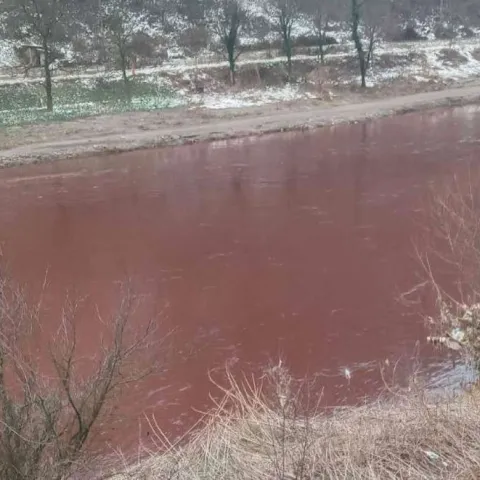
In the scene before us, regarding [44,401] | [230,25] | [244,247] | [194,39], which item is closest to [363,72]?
[230,25]

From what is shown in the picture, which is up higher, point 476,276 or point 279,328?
point 476,276

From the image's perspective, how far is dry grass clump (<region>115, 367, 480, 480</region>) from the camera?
18.7 feet

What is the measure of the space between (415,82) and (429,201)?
30687 mm

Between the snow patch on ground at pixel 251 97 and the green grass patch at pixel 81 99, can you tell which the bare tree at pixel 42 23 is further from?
the snow patch on ground at pixel 251 97

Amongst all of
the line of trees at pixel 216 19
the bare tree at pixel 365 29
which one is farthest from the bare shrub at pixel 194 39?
the bare tree at pixel 365 29

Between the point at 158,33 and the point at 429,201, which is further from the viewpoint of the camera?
the point at 158,33

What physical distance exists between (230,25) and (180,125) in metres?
22.8

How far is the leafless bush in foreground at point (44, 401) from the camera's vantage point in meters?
5.81

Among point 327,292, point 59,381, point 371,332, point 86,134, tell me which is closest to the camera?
point 59,381

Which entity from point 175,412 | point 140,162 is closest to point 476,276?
point 175,412

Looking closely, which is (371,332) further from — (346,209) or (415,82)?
(415,82)

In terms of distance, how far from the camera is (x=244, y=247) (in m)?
16.0

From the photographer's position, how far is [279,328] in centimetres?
1162

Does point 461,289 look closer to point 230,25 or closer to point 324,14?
point 230,25
